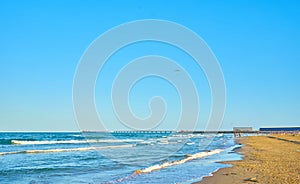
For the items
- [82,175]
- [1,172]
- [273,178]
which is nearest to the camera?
[273,178]

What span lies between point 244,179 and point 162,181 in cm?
331

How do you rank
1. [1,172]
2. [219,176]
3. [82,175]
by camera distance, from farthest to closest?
1. [1,172]
2. [82,175]
3. [219,176]

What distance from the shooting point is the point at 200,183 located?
13922mm

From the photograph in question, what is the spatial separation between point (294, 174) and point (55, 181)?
1023cm

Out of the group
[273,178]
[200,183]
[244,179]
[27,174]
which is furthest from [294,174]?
[27,174]

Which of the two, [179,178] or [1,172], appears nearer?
[179,178]

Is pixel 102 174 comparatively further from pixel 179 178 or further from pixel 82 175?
pixel 179 178

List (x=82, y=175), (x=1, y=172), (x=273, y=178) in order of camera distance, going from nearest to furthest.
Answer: (x=273, y=178), (x=82, y=175), (x=1, y=172)

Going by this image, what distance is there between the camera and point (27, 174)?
1802 cm

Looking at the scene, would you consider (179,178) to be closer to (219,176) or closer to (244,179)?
(219,176)

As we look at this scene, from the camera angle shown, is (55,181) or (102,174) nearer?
(55,181)

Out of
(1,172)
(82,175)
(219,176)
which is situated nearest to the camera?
(219,176)

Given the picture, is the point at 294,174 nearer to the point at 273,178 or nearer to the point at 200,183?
the point at 273,178

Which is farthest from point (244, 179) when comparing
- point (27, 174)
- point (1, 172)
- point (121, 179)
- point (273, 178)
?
point (1, 172)
